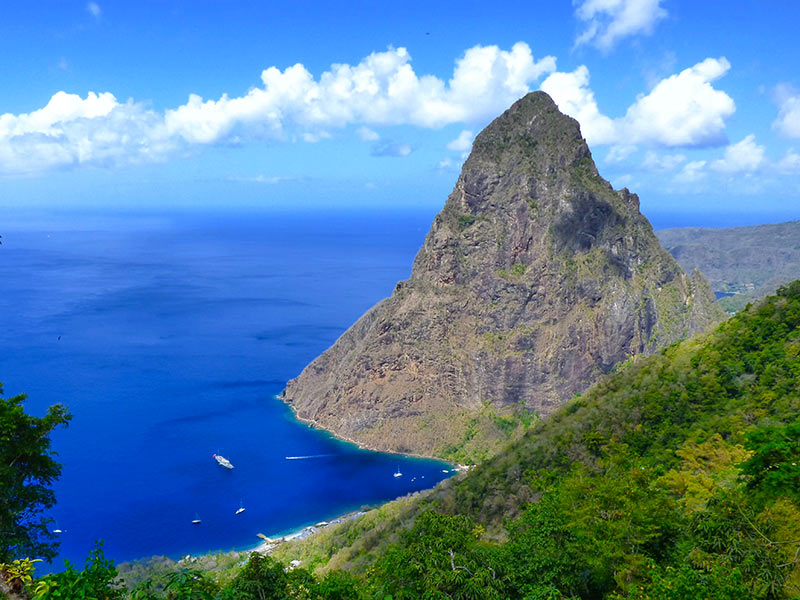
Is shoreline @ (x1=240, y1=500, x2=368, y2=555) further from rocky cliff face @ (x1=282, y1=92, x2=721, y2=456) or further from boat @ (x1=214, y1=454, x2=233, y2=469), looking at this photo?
rocky cliff face @ (x1=282, y1=92, x2=721, y2=456)

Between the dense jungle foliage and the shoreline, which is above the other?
the dense jungle foliage

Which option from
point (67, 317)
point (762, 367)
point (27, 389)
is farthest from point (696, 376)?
point (67, 317)

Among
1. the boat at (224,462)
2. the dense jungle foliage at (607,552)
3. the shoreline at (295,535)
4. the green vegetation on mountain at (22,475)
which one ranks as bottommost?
the shoreline at (295,535)

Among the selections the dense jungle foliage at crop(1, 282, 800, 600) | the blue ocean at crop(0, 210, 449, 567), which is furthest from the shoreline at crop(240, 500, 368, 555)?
the dense jungle foliage at crop(1, 282, 800, 600)

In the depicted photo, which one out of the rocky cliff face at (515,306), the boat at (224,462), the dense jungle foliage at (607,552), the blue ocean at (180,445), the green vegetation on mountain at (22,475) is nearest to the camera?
the dense jungle foliage at (607,552)

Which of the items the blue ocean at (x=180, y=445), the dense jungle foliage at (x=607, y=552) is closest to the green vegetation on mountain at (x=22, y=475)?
the dense jungle foliage at (x=607, y=552)

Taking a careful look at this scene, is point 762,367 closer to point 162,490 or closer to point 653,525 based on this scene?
point 653,525

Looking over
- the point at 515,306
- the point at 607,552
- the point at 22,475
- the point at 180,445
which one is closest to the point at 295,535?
the point at 180,445

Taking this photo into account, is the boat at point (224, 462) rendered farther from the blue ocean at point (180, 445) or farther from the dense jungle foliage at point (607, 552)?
the dense jungle foliage at point (607, 552)
